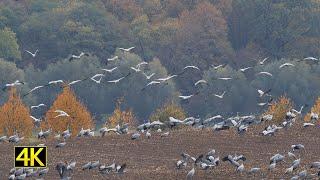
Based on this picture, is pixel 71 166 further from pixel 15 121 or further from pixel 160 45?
pixel 160 45

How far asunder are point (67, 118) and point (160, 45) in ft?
169

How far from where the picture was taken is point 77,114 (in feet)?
196

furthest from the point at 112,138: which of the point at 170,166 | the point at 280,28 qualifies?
the point at 280,28

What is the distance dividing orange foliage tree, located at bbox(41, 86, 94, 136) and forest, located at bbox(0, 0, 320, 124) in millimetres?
33099

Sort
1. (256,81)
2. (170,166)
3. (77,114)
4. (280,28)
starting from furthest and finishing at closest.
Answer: (280,28)
(256,81)
(77,114)
(170,166)

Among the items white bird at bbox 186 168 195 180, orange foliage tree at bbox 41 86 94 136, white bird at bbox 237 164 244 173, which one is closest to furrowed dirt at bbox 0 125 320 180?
white bird at bbox 237 164 244 173

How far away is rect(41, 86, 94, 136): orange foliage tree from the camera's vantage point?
58.5 m

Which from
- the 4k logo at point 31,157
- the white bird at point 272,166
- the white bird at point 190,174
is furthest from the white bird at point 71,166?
the 4k logo at point 31,157

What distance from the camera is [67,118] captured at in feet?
194

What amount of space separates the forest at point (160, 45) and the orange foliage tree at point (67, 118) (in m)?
33.1

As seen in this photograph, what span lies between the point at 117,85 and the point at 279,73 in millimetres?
11932

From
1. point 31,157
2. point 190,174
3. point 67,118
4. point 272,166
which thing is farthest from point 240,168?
point 67,118

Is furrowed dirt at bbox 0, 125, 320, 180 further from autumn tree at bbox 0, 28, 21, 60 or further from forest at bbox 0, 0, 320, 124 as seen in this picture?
autumn tree at bbox 0, 28, 21, 60

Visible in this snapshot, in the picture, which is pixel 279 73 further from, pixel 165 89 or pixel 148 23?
pixel 148 23
